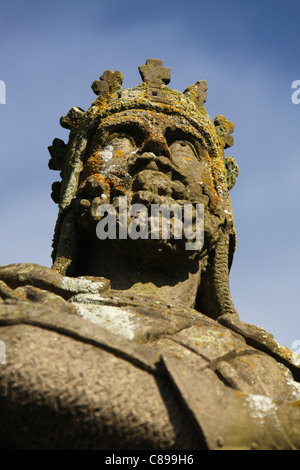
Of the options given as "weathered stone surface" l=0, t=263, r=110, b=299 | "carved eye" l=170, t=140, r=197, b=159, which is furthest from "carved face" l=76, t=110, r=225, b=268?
"weathered stone surface" l=0, t=263, r=110, b=299

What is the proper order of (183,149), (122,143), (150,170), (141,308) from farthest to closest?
(183,149), (122,143), (150,170), (141,308)

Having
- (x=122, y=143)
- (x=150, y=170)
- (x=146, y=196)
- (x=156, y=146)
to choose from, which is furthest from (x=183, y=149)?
(x=146, y=196)

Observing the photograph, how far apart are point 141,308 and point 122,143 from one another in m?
2.39

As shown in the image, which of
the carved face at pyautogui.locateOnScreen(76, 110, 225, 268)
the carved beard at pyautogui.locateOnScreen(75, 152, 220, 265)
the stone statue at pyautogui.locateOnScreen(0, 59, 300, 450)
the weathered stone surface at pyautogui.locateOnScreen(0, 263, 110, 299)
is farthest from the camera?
the carved face at pyautogui.locateOnScreen(76, 110, 225, 268)

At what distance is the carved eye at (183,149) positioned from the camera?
6089mm

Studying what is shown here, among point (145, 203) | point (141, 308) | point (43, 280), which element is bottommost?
point (141, 308)

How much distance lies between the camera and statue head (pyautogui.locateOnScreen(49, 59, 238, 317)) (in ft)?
16.9

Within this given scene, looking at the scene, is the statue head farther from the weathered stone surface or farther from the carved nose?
the weathered stone surface

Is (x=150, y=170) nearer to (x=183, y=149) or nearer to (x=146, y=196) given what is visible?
(x=146, y=196)

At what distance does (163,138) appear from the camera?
5.83 metres

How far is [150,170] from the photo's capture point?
549cm

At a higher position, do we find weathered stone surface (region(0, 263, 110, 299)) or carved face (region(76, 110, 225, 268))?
carved face (region(76, 110, 225, 268))

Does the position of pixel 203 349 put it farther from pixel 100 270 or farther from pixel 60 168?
pixel 60 168

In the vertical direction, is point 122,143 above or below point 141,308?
above
